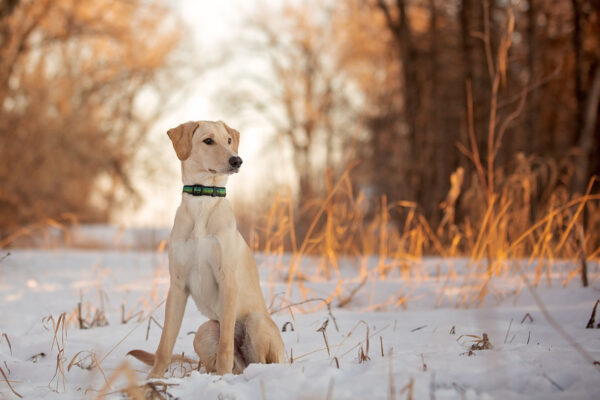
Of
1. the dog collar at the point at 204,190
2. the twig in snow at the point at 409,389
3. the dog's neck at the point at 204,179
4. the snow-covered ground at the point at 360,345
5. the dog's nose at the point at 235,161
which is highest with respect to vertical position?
the dog's nose at the point at 235,161

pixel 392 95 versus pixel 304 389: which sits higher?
pixel 392 95

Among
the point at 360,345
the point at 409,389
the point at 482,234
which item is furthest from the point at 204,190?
the point at 482,234

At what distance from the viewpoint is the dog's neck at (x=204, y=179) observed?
276cm

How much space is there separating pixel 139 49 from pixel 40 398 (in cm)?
1761

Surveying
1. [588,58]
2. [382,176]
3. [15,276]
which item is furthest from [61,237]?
[588,58]

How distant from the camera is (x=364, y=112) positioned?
230 inches

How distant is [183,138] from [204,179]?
0.25 meters

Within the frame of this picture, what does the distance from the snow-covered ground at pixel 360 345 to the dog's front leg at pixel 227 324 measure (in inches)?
5.9

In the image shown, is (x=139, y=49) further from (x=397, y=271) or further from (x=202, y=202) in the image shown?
(x=202, y=202)

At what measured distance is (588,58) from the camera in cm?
1349

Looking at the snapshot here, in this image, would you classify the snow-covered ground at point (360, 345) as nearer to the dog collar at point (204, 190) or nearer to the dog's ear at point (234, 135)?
the dog collar at point (204, 190)

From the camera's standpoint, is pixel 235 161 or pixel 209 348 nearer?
pixel 235 161

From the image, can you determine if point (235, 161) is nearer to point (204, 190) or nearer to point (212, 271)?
point (204, 190)

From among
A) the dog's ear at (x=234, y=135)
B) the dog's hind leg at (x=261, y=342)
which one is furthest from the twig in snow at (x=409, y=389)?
the dog's ear at (x=234, y=135)
